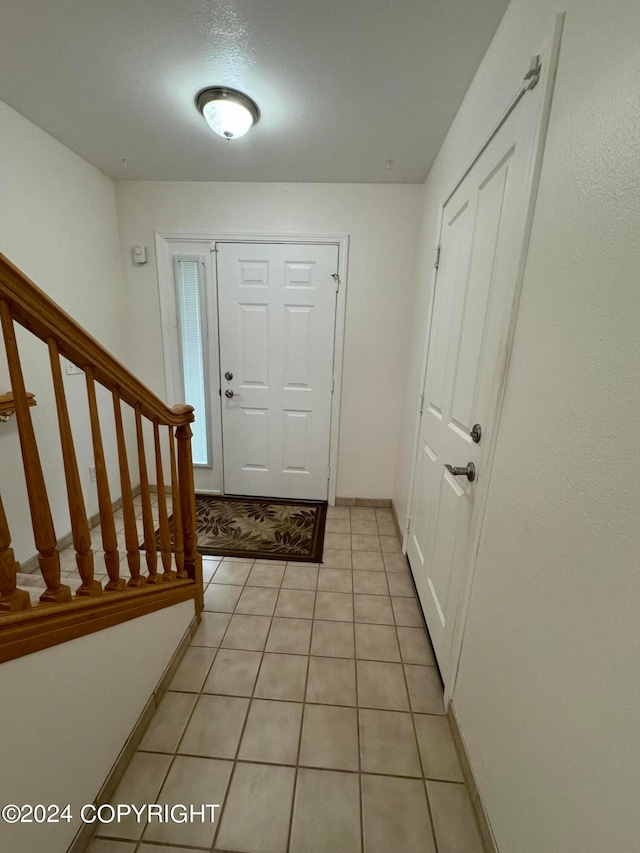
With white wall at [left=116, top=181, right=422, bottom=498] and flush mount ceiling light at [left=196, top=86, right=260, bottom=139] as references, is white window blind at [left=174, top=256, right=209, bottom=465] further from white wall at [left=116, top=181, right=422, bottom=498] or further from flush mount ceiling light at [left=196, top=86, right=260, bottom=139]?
flush mount ceiling light at [left=196, top=86, right=260, bottom=139]

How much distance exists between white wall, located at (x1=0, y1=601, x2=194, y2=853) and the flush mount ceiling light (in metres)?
2.18

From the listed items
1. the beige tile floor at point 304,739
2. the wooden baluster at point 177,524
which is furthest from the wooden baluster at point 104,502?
the beige tile floor at point 304,739

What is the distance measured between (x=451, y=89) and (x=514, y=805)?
8.21 feet

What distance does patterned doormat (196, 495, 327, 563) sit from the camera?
7.16ft

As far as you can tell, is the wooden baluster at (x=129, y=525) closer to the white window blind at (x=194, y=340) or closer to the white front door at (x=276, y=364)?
the white window blind at (x=194, y=340)

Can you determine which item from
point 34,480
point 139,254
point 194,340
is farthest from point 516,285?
point 139,254

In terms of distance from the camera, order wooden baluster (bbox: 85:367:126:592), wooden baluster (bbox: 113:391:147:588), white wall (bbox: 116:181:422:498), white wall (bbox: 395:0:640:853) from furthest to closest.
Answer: white wall (bbox: 116:181:422:498), wooden baluster (bbox: 113:391:147:588), wooden baluster (bbox: 85:367:126:592), white wall (bbox: 395:0:640:853)

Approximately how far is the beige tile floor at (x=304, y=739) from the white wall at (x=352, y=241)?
5.06 ft

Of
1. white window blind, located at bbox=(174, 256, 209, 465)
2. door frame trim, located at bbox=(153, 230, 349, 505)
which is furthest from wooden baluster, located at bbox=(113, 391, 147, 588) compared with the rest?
door frame trim, located at bbox=(153, 230, 349, 505)

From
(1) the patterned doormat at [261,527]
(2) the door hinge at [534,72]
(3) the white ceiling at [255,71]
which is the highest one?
(3) the white ceiling at [255,71]

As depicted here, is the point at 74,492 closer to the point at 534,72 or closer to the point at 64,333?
the point at 64,333

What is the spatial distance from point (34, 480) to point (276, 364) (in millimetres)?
1996

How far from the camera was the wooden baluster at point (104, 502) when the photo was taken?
3.05ft

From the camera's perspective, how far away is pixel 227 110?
1.54 meters
